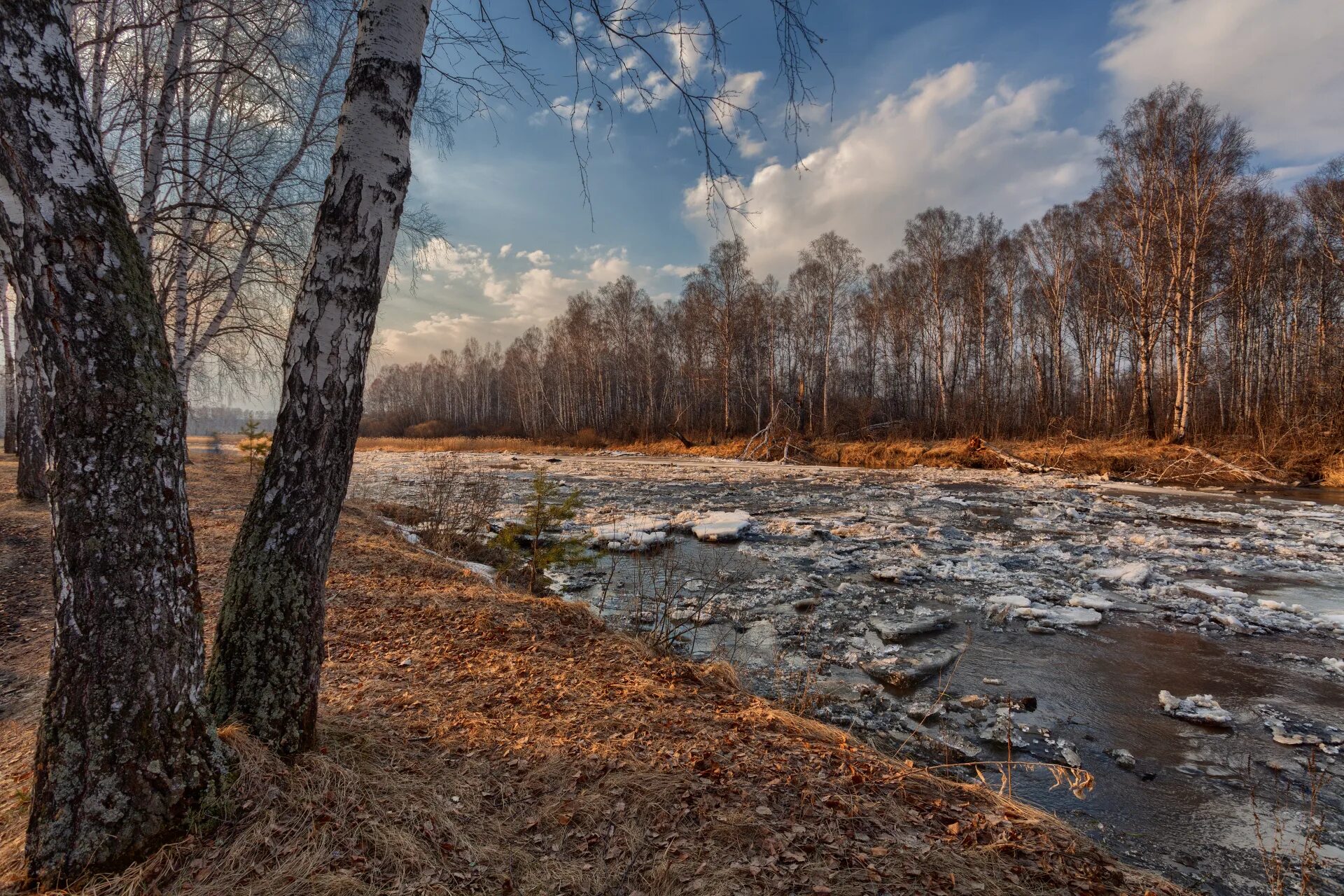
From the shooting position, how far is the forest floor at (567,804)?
76.4 inches

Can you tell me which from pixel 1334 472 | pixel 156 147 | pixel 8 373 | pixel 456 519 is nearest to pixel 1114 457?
pixel 1334 472

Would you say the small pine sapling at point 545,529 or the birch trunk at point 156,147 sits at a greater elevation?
the birch trunk at point 156,147

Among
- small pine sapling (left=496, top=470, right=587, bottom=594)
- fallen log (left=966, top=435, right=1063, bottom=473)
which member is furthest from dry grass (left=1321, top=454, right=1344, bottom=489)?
small pine sapling (left=496, top=470, right=587, bottom=594)

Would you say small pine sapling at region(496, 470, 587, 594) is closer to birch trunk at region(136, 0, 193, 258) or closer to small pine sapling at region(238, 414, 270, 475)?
birch trunk at region(136, 0, 193, 258)

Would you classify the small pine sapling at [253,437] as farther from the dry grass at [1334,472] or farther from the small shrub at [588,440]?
the dry grass at [1334,472]

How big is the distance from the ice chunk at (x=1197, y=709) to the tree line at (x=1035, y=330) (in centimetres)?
1745

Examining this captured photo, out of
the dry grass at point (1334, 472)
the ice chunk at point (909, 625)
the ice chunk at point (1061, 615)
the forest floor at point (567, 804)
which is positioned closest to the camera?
the forest floor at point (567, 804)

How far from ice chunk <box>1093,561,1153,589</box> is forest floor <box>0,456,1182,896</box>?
19.5 ft

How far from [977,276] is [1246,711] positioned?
88.6ft

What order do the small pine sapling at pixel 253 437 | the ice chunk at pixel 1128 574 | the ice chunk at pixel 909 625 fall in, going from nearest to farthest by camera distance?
the ice chunk at pixel 909 625 < the ice chunk at pixel 1128 574 < the small pine sapling at pixel 253 437

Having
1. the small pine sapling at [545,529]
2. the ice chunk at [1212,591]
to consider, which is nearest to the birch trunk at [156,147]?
the small pine sapling at [545,529]

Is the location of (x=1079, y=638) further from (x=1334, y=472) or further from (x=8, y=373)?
(x=8, y=373)

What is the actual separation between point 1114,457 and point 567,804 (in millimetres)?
20380

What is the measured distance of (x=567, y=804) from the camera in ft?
7.76
